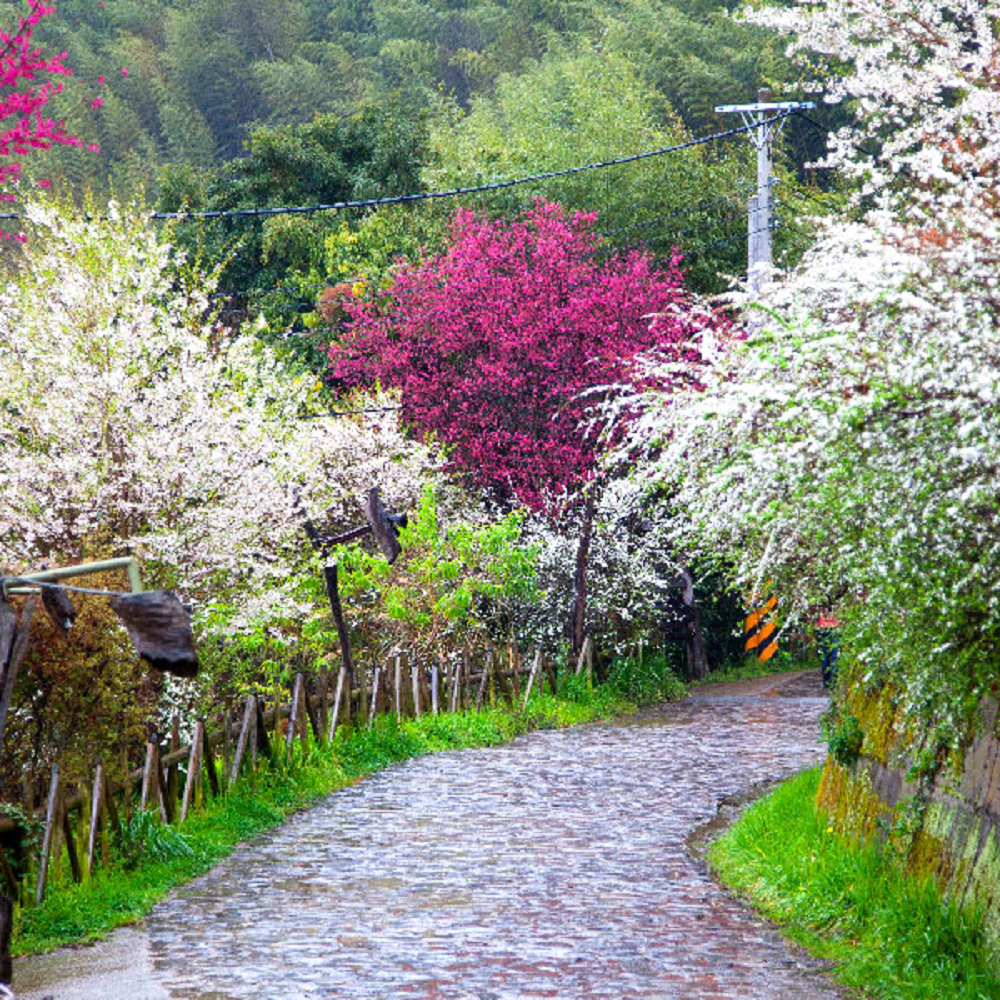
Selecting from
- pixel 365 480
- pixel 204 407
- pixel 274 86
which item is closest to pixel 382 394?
pixel 365 480

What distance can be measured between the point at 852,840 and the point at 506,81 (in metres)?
53.7

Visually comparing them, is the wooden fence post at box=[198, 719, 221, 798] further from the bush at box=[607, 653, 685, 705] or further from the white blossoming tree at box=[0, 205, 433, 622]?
the bush at box=[607, 653, 685, 705]

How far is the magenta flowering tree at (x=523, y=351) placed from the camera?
25.2m

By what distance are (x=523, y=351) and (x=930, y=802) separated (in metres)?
17.2

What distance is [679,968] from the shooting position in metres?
8.59

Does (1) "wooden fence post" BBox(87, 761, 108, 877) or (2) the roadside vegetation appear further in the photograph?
(1) "wooden fence post" BBox(87, 761, 108, 877)

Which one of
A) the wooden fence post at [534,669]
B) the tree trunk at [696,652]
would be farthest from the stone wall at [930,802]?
the tree trunk at [696,652]

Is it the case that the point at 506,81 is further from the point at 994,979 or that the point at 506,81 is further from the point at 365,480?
the point at 994,979

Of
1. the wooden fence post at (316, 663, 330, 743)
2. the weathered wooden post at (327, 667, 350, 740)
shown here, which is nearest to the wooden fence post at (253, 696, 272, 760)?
the wooden fence post at (316, 663, 330, 743)

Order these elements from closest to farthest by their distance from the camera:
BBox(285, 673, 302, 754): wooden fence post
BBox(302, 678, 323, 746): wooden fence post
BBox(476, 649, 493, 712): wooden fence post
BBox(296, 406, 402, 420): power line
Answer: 1. BBox(285, 673, 302, 754): wooden fence post
2. BBox(302, 678, 323, 746): wooden fence post
3. BBox(476, 649, 493, 712): wooden fence post
4. BBox(296, 406, 402, 420): power line

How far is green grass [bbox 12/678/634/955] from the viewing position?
1005cm

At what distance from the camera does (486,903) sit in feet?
34.0

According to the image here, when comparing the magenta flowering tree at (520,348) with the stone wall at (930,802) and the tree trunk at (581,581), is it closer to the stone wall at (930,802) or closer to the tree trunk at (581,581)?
the tree trunk at (581,581)

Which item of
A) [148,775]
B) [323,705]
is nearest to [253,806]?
[148,775]
